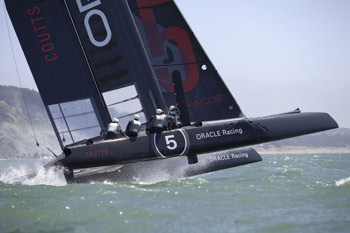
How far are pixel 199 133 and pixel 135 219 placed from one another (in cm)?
273

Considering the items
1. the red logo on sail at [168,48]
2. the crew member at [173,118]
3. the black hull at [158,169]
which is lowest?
the black hull at [158,169]

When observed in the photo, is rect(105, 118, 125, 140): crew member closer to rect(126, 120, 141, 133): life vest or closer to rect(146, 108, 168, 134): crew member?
rect(126, 120, 141, 133): life vest

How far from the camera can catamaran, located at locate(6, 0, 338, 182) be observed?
8.59 meters

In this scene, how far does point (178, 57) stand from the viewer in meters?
9.27

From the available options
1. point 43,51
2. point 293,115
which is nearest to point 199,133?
point 293,115

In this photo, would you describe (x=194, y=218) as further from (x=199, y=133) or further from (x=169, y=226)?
(x=199, y=133)

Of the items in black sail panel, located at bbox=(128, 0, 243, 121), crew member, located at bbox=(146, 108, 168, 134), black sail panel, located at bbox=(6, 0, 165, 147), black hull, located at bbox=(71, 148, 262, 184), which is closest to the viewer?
crew member, located at bbox=(146, 108, 168, 134)

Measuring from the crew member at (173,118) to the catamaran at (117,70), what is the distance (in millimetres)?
736

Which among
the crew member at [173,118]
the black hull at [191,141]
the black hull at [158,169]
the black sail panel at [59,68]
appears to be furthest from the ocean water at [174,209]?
the black sail panel at [59,68]

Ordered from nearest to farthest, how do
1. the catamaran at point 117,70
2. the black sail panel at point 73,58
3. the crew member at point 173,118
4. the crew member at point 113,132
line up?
the crew member at point 113,132 < the crew member at point 173,118 < the catamaran at point 117,70 < the black sail panel at point 73,58

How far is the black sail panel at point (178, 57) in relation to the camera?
8.98 meters

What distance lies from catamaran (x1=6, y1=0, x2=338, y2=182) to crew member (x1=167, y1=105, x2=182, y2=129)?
74cm

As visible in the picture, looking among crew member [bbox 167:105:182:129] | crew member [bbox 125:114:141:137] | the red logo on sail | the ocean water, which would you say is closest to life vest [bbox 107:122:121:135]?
crew member [bbox 125:114:141:137]

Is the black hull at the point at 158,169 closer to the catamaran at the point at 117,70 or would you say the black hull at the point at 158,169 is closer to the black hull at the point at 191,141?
the catamaran at the point at 117,70
